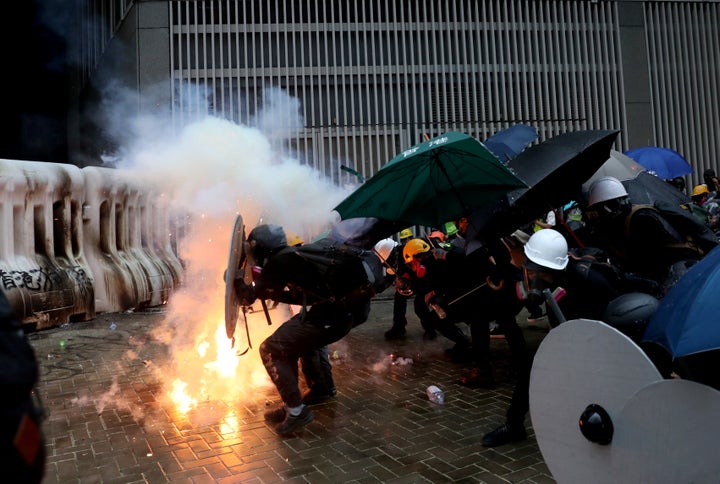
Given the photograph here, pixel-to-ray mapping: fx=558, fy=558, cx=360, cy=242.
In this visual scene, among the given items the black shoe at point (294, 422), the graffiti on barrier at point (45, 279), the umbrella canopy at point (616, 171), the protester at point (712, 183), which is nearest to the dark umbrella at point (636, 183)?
the umbrella canopy at point (616, 171)

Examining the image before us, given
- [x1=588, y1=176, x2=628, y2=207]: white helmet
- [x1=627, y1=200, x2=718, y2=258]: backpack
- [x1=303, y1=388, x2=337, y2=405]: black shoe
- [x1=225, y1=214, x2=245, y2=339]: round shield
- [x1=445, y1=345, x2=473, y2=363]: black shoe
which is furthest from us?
[x1=445, y1=345, x2=473, y2=363]: black shoe

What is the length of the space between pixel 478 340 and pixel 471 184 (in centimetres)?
171

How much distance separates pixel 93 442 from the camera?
4.45 m

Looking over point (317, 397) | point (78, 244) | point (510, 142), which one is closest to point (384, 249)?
point (510, 142)

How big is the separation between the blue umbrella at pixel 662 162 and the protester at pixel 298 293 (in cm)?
653

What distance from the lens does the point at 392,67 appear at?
48.2ft

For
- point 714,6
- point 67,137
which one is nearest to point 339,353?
point 714,6

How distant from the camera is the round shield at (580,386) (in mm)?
2395

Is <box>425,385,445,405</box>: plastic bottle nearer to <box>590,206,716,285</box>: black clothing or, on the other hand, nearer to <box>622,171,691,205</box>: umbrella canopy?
<box>590,206,716,285</box>: black clothing

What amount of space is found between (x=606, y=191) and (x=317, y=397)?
3271 millimetres

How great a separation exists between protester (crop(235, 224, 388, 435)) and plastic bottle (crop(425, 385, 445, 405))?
108 centimetres

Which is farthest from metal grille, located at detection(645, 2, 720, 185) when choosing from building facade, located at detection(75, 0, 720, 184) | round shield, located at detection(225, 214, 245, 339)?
round shield, located at detection(225, 214, 245, 339)

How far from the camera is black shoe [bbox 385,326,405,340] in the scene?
821 centimetres

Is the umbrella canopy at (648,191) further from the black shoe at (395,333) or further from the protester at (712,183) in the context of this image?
the protester at (712,183)
